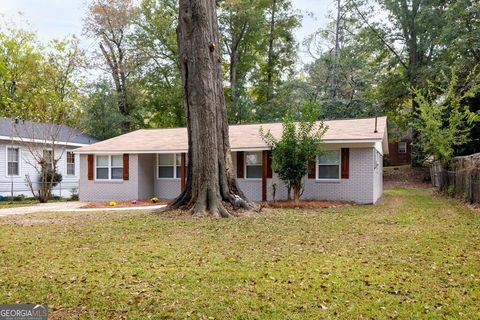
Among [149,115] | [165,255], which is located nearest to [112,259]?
[165,255]

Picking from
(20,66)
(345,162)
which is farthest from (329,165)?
(20,66)

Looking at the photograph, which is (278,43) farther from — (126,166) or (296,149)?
(296,149)

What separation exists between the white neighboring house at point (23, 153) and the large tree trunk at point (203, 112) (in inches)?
434

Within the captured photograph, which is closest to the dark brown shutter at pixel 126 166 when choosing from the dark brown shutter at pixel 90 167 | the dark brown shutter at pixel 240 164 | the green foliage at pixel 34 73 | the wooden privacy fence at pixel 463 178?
the dark brown shutter at pixel 90 167

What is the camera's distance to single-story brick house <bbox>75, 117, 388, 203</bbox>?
1491 centimetres

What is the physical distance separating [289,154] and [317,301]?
32.0ft

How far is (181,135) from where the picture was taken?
19562 millimetres

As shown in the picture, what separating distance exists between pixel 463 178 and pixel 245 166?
8437 millimetres

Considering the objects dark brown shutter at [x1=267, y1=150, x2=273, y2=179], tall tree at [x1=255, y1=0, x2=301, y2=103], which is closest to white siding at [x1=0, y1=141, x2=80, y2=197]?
dark brown shutter at [x1=267, y1=150, x2=273, y2=179]

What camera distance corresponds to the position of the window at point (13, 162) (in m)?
19.6

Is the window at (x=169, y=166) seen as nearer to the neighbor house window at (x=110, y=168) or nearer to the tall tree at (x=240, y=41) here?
the neighbor house window at (x=110, y=168)

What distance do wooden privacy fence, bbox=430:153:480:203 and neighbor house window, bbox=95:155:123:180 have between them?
14196 mm

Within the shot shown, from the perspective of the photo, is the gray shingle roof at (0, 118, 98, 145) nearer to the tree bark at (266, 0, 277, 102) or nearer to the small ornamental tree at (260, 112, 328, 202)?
the small ornamental tree at (260, 112, 328, 202)

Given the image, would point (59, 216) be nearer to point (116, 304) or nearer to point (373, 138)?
point (116, 304)
